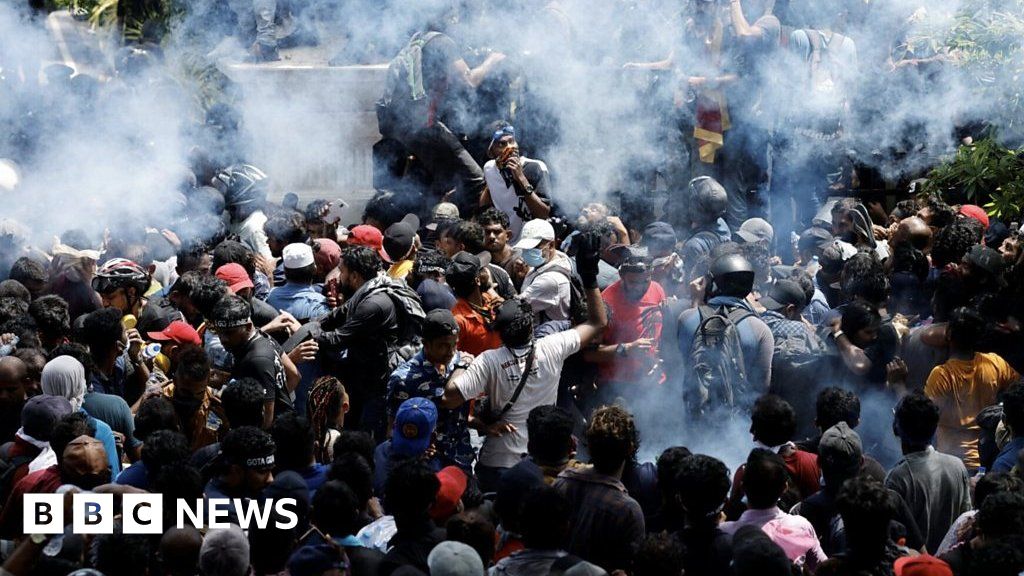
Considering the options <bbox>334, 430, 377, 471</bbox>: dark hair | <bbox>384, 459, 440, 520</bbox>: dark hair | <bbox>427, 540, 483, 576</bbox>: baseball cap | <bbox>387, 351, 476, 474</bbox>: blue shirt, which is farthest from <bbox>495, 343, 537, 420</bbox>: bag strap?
<bbox>427, 540, 483, 576</bbox>: baseball cap

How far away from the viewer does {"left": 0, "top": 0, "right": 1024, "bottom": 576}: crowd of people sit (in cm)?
452

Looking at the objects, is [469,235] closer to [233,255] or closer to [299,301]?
[299,301]

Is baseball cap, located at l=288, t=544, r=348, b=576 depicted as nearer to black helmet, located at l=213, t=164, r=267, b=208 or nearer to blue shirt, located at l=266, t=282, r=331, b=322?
blue shirt, located at l=266, t=282, r=331, b=322

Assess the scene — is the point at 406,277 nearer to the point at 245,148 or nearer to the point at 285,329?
the point at 285,329

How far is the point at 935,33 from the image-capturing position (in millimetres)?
8914

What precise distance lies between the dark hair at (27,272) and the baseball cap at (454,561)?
12.4ft

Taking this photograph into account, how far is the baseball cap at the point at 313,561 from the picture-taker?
4277mm

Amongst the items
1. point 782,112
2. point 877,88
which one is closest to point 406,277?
point 782,112

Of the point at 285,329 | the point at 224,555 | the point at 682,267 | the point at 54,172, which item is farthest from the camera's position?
the point at 54,172

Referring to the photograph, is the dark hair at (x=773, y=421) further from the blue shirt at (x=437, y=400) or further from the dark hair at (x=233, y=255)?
the dark hair at (x=233, y=255)

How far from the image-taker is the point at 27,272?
23.3 ft

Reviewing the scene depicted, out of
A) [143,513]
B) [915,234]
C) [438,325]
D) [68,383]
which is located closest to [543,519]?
[143,513]

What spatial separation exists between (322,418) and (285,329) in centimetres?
78

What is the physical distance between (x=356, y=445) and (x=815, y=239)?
399 cm
